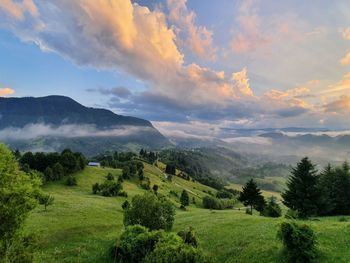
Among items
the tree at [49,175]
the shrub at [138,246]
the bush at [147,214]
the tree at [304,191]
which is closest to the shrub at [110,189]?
the tree at [49,175]

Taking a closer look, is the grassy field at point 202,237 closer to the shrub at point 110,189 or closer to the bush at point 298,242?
the bush at point 298,242

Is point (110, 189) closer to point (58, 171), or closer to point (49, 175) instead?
point (58, 171)

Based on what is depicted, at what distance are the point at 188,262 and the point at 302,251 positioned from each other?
37.4ft

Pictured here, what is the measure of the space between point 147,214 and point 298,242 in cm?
2653

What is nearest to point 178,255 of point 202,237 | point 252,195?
point 202,237

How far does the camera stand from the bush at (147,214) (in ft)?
153

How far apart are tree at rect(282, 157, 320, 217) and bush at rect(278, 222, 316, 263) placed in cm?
3744

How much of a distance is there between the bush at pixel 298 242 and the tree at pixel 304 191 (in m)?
37.4

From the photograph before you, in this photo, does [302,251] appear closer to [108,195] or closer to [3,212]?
[3,212]

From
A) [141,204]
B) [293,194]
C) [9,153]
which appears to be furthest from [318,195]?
[9,153]

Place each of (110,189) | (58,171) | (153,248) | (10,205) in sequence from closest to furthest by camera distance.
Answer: (10,205)
(153,248)
(110,189)
(58,171)

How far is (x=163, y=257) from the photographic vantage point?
Result: 20344 mm

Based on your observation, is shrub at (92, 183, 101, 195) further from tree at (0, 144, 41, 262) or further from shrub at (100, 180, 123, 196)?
tree at (0, 144, 41, 262)

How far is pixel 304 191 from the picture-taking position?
61875 mm
